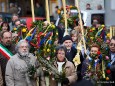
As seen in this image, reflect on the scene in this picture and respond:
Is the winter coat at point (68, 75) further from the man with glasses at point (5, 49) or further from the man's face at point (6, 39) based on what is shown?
the man's face at point (6, 39)

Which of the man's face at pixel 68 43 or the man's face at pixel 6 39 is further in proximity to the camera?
the man's face at pixel 68 43

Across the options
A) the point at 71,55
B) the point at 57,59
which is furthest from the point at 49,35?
the point at 57,59

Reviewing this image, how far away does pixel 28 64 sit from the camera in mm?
10969

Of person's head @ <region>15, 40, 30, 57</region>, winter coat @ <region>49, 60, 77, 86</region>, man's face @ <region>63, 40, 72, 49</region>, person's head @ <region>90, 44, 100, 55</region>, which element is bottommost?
winter coat @ <region>49, 60, 77, 86</region>

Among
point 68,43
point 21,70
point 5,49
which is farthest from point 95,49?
point 5,49

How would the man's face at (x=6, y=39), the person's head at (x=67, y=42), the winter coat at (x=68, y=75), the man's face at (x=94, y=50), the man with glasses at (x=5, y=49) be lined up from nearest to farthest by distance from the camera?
1. the winter coat at (x=68, y=75)
2. the man's face at (x=94, y=50)
3. the man with glasses at (x=5, y=49)
4. the man's face at (x=6, y=39)
5. the person's head at (x=67, y=42)

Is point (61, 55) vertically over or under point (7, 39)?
under

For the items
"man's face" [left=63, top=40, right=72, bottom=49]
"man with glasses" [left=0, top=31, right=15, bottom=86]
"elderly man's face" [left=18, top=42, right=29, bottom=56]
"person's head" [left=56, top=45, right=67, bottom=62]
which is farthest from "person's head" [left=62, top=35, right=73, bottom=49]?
"elderly man's face" [left=18, top=42, right=29, bottom=56]

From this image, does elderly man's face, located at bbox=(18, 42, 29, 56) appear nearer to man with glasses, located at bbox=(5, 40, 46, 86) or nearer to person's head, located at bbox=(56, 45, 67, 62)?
man with glasses, located at bbox=(5, 40, 46, 86)

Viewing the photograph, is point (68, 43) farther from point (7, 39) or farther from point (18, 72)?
point (18, 72)

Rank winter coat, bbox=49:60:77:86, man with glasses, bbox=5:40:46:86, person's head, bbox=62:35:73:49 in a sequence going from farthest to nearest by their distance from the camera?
1. person's head, bbox=62:35:73:49
2. winter coat, bbox=49:60:77:86
3. man with glasses, bbox=5:40:46:86

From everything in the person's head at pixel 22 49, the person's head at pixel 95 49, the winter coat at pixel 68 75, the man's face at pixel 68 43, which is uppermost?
the person's head at pixel 22 49

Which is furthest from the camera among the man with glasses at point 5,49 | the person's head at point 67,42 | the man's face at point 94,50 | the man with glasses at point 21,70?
the person's head at point 67,42

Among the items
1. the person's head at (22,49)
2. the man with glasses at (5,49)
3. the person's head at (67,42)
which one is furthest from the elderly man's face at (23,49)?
the person's head at (67,42)
